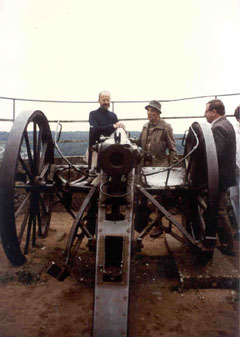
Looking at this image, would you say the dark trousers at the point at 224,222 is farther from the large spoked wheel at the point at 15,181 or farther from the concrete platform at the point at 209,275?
the large spoked wheel at the point at 15,181

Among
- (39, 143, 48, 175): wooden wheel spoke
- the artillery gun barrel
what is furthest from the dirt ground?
the artillery gun barrel

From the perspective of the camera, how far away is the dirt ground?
9.21ft

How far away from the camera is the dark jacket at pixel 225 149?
4.14 m

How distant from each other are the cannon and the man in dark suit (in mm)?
255

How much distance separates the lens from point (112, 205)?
3262 mm

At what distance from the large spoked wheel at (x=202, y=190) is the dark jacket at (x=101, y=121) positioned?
1.48 metres

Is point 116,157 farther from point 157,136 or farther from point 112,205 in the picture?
point 157,136

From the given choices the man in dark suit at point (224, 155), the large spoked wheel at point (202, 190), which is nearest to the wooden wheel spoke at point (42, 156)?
the large spoked wheel at point (202, 190)

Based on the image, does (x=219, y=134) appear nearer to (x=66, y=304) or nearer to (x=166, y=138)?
(x=166, y=138)

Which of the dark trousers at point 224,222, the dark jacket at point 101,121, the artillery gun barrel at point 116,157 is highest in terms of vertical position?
the dark jacket at point 101,121

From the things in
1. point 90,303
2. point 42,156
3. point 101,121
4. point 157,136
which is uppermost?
point 101,121

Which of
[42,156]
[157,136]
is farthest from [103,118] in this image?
[42,156]

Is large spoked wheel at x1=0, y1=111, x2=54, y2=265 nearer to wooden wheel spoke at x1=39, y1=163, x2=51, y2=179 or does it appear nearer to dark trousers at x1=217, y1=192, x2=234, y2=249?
wooden wheel spoke at x1=39, y1=163, x2=51, y2=179

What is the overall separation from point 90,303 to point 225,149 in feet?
7.84
